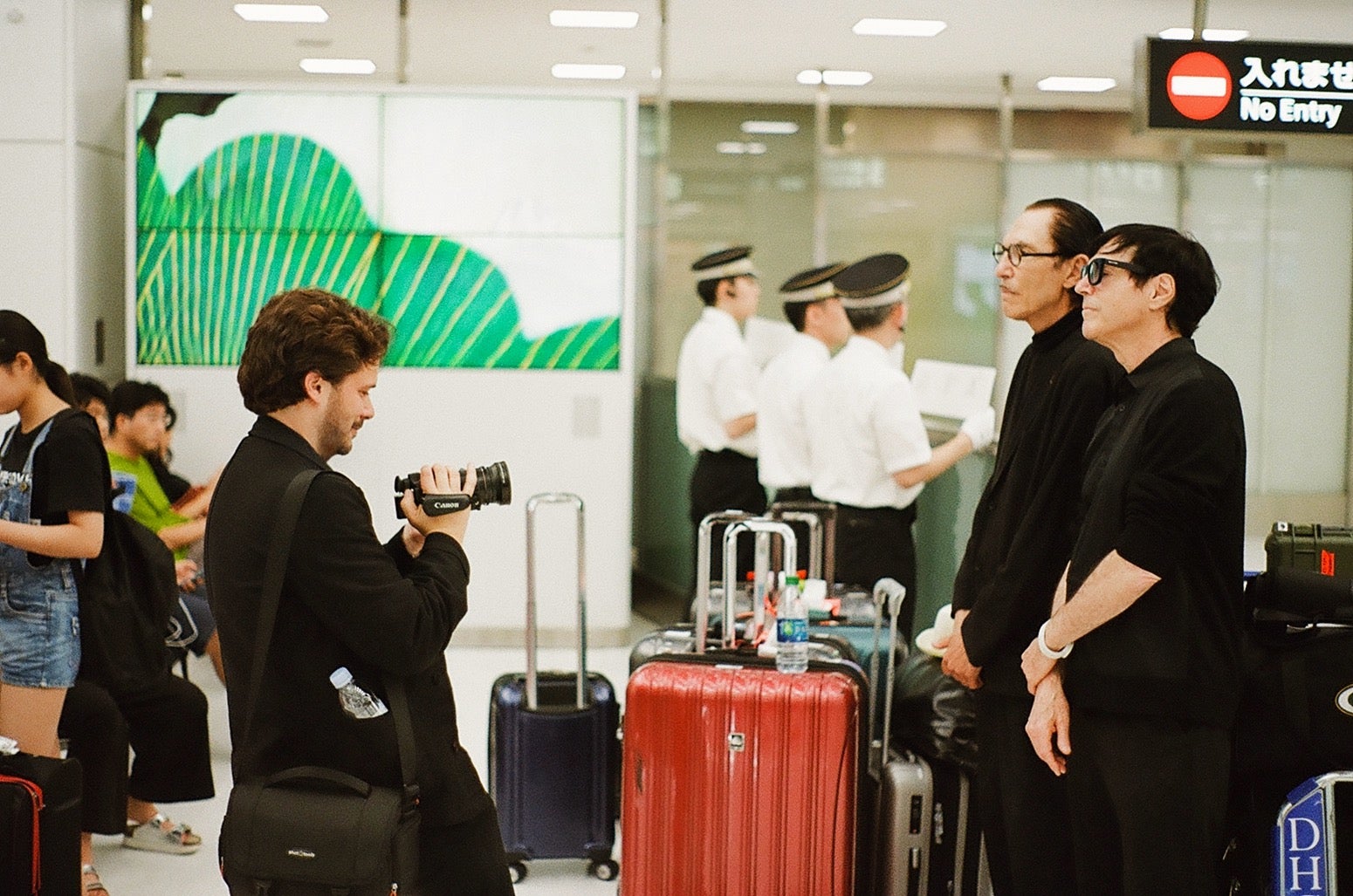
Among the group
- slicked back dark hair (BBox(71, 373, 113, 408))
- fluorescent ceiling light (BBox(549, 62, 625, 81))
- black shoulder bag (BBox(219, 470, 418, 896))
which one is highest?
fluorescent ceiling light (BBox(549, 62, 625, 81))

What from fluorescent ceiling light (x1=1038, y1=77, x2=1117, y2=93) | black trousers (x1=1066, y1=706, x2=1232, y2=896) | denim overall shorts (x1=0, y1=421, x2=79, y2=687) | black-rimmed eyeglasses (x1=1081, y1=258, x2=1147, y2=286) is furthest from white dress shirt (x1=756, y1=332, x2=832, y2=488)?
fluorescent ceiling light (x1=1038, y1=77, x2=1117, y2=93)

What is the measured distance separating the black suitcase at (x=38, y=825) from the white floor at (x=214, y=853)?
2.97ft

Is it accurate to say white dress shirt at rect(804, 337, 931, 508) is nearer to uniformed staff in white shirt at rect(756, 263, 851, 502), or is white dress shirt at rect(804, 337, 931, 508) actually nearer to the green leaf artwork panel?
uniformed staff in white shirt at rect(756, 263, 851, 502)

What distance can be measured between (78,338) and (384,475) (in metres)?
1.54

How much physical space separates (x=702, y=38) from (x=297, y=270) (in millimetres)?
2875

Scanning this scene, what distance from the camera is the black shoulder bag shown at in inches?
83.6

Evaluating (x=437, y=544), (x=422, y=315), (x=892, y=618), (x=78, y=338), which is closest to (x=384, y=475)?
(x=422, y=315)

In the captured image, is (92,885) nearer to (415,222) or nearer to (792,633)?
(792,633)

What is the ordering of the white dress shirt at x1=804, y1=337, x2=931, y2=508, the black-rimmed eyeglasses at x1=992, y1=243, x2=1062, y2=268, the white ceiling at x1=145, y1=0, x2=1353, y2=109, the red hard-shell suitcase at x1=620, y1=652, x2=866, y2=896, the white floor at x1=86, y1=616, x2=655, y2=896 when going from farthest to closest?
the white ceiling at x1=145, y1=0, x2=1353, y2=109 < the white dress shirt at x1=804, y1=337, x2=931, y2=508 < the white floor at x1=86, y1=616, x2=655, y2=896 < the red hard-shell suitcase at x1=620, y1=652, x2=866, y2=896 < the black-rimmed eyeglasses at x1=992, y1=243, x2=1062, y2=268

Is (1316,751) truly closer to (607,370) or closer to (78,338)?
(607,370)

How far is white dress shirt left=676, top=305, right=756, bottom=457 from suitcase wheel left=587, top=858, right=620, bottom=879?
121 inches

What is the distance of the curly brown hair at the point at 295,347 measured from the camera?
2.21 m

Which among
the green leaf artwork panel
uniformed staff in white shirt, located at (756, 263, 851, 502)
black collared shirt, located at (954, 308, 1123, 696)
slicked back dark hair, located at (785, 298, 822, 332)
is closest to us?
black collared shirt, located at (954, 308, 1123, 696)

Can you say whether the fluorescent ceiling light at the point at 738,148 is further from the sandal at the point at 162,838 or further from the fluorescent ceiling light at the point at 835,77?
the sandal at the point at 162,838
